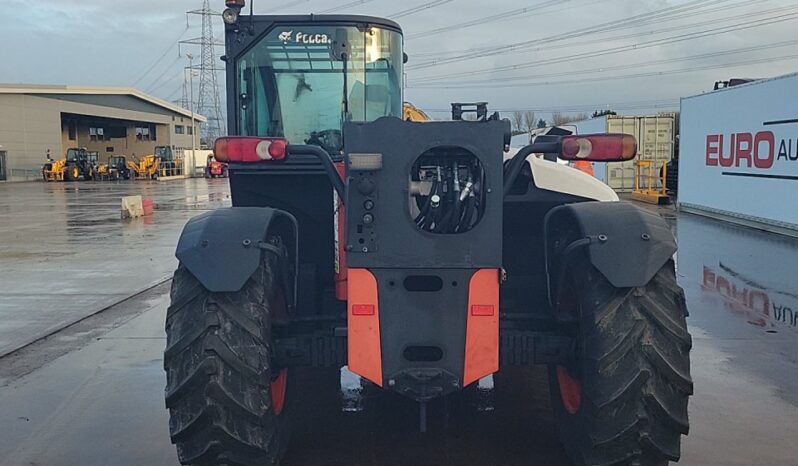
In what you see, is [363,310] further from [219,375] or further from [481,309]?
[219,375]

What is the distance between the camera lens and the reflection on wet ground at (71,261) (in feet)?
30.9

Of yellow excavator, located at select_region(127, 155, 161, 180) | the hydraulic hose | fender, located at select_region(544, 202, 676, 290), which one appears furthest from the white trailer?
yellow excavator, located at select_region(127, 155, 161, 180)

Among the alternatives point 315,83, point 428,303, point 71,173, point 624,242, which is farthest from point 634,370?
point 71,173

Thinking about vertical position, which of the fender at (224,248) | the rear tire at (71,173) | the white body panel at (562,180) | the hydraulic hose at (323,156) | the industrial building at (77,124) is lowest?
the rear tire at (71,173)

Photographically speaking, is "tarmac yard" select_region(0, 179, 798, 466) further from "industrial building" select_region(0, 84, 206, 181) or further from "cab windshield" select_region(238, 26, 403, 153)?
"industrial building" select_region(0, 84, 206, 181)

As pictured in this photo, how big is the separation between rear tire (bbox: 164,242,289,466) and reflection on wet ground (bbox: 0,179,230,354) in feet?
15.6

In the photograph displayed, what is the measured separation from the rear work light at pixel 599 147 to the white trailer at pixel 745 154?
1308cm

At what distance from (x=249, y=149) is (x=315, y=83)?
197 centimetres

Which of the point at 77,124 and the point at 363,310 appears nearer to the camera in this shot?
the point at 363,310

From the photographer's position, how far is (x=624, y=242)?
373cm

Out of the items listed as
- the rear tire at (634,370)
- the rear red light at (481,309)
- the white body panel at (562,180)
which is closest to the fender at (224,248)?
the rear red light at (481,309)

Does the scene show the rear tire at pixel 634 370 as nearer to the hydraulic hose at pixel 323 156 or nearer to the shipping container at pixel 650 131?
the hydraulic hose at pixel 323 156

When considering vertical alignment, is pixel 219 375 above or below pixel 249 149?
below

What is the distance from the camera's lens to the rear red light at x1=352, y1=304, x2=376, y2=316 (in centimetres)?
374
